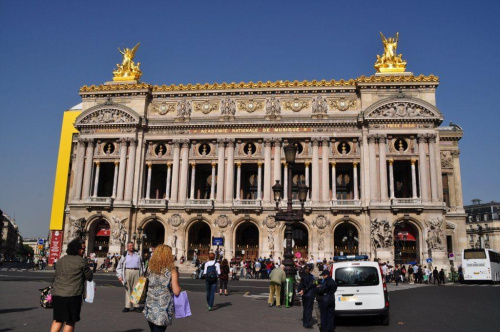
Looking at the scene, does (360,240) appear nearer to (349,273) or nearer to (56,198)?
(349,273)

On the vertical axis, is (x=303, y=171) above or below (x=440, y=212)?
above

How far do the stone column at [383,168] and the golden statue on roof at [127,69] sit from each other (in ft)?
97.6

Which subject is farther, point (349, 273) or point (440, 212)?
point (440, 212)

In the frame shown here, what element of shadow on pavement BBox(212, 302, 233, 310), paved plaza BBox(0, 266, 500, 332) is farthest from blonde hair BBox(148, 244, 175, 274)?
shadow on pavement BBox(212, 302, 233, 310)

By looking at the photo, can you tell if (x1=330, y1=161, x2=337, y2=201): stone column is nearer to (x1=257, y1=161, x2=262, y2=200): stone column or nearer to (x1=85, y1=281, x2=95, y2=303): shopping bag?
(x1=257, y1=161, x2=262, y2=200): stone column

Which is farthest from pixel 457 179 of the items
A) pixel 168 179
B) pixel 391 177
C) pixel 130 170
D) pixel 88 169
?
pixel 88 169

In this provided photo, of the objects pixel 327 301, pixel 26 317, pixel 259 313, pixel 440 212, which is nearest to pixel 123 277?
pixel 26 317

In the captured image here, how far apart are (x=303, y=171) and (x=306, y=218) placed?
677 centimetres

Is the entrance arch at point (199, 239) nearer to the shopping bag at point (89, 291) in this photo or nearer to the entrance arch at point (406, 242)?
the entrance arch at point (406, 242)

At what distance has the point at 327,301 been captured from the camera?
12.0 metres

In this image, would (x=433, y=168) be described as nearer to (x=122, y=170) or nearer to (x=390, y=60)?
(x=390, y=60)

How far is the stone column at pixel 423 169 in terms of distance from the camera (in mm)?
46216

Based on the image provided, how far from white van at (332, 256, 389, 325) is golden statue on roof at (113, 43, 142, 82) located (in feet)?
151

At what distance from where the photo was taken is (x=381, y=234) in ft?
147
